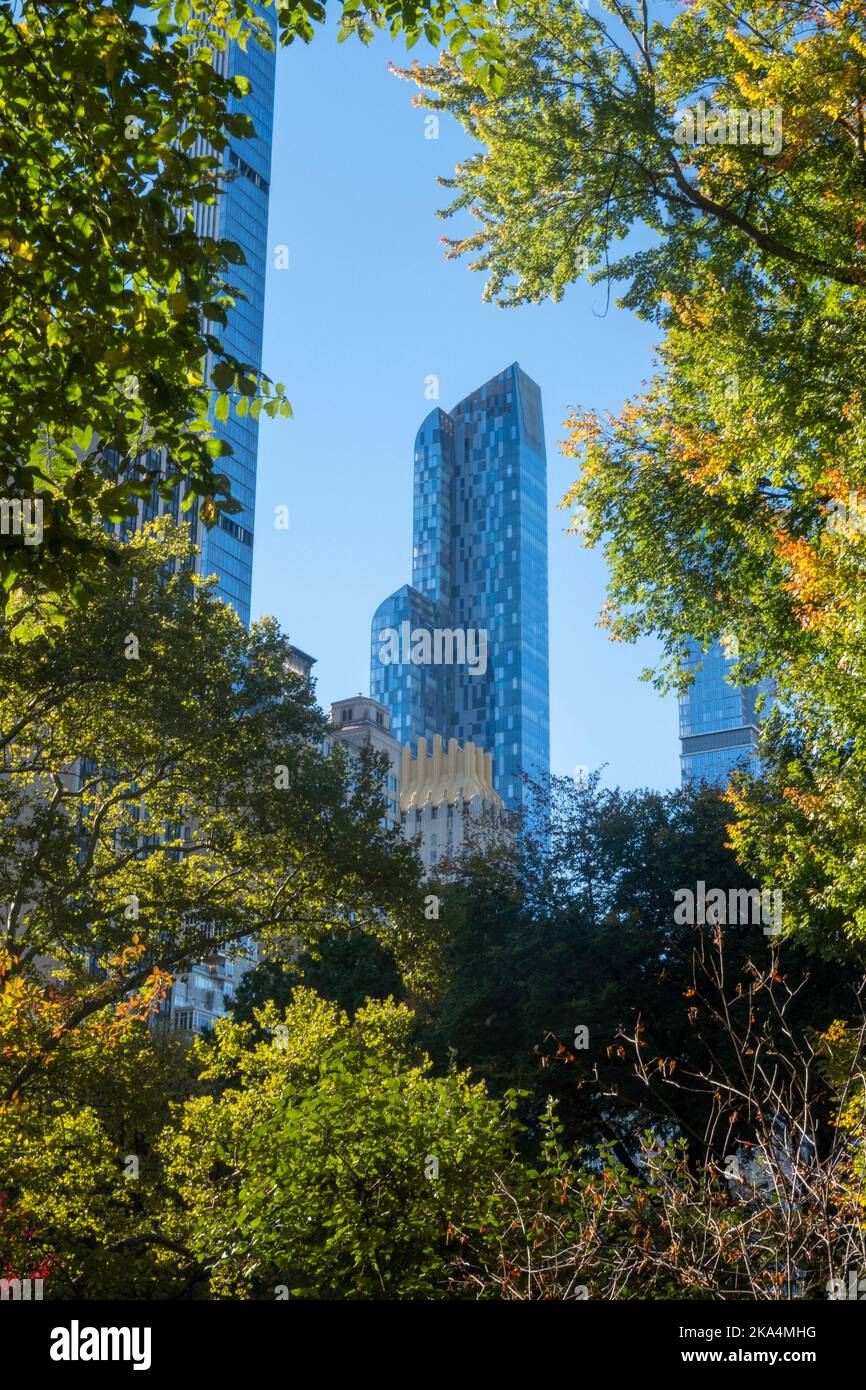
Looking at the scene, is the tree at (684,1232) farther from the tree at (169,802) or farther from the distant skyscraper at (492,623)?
the distant skyscraper at (492,623)

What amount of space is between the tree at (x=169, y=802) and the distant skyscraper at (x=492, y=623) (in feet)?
504

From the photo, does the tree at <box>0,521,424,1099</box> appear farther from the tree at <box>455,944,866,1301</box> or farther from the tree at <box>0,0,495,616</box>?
the tree at <box>0,0,495,616</box>

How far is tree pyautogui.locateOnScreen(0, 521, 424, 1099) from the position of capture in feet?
61.7

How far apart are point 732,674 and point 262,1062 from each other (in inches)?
377

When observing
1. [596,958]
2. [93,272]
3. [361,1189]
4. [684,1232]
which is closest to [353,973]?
[596,958]

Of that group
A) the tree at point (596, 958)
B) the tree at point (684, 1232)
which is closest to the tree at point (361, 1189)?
the tree at point (684, 1232)

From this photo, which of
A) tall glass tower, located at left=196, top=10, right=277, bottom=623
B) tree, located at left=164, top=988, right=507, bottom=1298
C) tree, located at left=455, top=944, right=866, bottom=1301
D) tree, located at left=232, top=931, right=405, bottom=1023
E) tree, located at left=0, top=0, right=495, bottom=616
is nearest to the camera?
tree, located at left=0, top=0, right=495, bottom=616

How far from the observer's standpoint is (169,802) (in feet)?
69.8

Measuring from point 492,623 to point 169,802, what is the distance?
569ft

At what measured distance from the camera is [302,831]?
67.5 ft

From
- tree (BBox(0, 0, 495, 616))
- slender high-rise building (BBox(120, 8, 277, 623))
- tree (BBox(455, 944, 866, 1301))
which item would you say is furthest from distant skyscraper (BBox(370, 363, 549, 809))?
tree (BBox(0, 0, 495, 616))

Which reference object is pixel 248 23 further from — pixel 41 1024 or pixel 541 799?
pixel 541 799

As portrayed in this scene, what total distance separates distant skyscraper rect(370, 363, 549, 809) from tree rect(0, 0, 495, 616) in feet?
548
